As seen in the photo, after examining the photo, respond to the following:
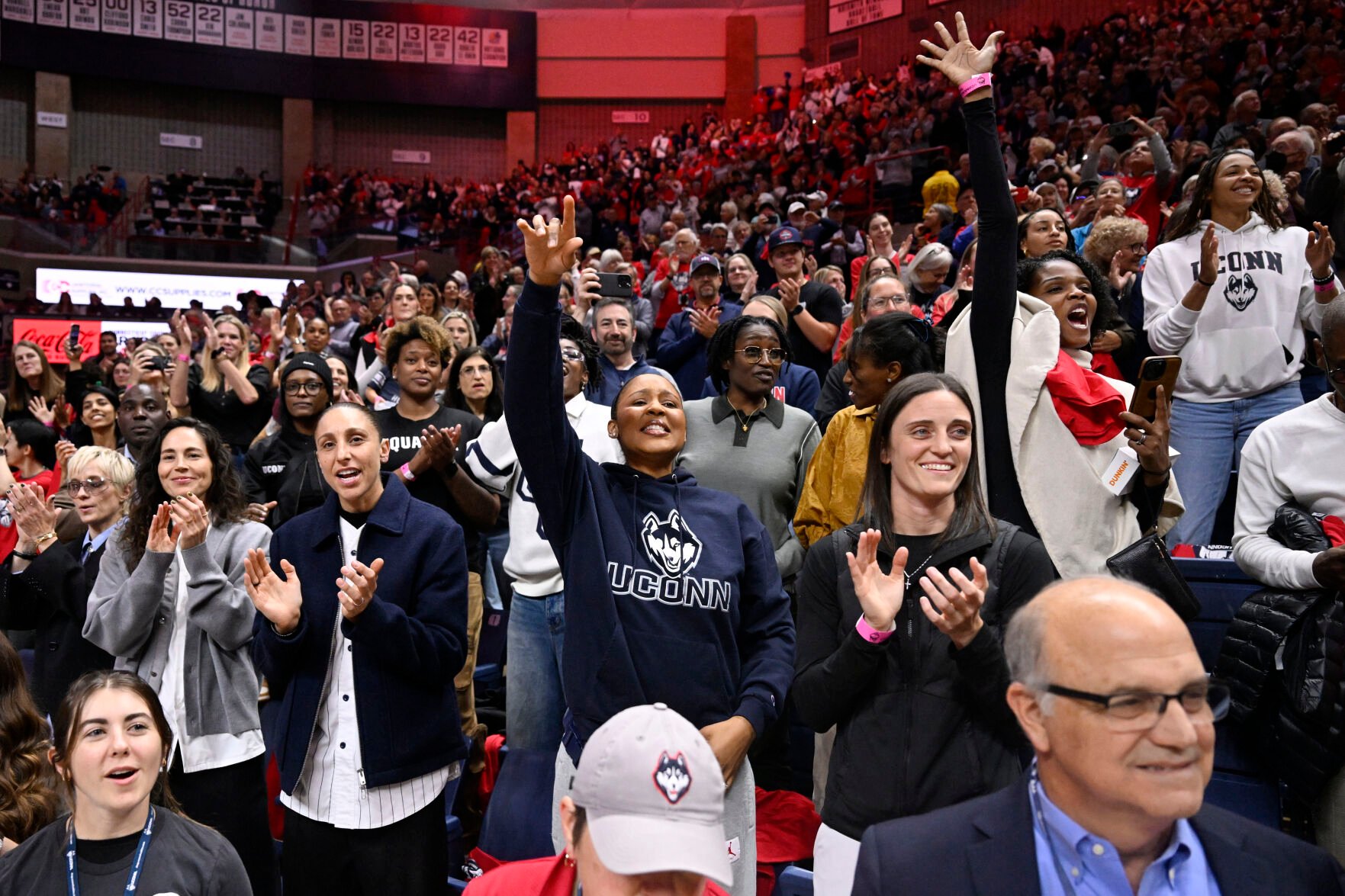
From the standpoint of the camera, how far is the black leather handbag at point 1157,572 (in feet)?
8.27

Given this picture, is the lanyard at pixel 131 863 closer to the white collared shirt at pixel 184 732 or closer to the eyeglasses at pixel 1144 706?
the white collared shirt at pixel 184 732

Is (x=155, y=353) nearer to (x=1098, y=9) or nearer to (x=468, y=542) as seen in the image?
(x=468, y=542)

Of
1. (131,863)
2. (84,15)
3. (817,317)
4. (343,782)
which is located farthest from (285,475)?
(84,15)

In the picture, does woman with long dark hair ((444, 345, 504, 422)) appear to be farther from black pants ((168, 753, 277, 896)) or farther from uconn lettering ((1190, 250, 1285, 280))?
uconn lettering ((1190, 250, 1285, 280))

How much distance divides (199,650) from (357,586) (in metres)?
0.91

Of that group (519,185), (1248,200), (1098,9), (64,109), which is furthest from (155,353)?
(64,109)

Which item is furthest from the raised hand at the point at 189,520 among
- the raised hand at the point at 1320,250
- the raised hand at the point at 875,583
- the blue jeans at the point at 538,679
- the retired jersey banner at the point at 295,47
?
the retired jersey banner at the point at 295,47

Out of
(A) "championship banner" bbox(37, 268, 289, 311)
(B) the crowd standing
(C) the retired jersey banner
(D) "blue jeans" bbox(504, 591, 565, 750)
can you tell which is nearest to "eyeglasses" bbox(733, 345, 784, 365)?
(B) the crowd standing

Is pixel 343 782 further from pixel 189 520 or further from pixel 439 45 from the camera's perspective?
pixel 439 45

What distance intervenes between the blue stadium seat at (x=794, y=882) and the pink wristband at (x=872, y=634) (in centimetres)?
111

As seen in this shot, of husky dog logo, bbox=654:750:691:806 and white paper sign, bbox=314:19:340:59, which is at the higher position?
white paper sign, bbox=314:19:340:59

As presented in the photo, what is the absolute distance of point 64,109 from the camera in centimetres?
2225

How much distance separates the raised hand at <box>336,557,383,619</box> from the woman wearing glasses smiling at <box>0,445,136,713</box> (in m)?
1.59

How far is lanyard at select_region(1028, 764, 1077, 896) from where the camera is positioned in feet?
5.09
